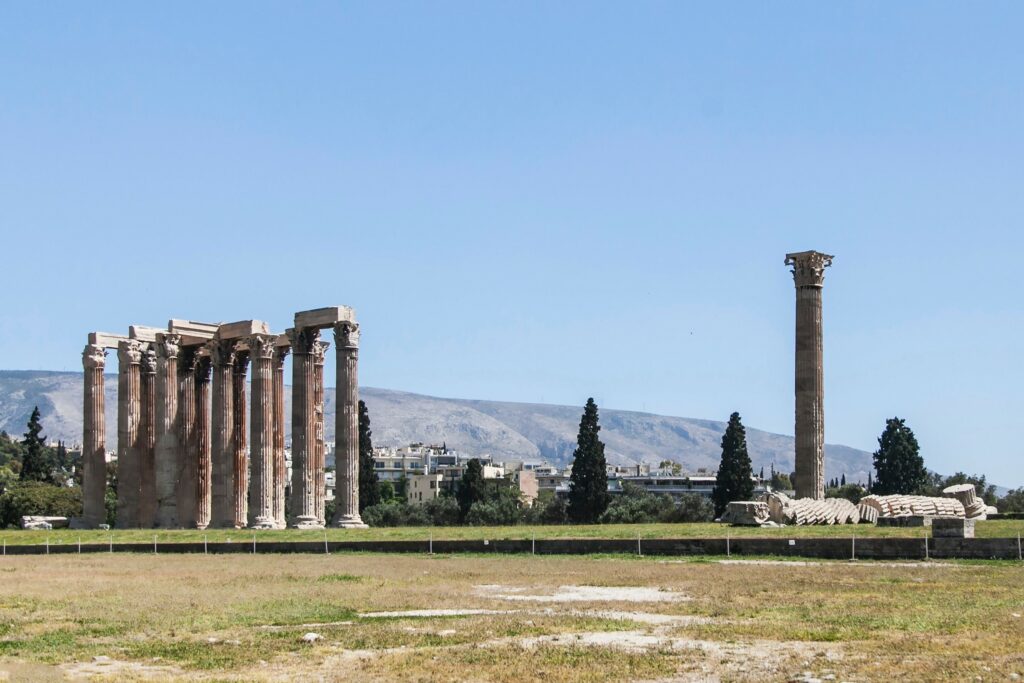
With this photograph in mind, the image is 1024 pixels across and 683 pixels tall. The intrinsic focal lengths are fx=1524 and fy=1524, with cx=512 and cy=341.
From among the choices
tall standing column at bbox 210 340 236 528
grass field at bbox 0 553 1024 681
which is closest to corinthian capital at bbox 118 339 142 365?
tall standing column at bbox 210 340 236 528

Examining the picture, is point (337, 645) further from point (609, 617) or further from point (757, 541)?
point (757, 541)

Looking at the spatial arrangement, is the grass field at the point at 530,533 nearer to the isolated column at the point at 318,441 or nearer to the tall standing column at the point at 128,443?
the isolated column at the point at 318,441

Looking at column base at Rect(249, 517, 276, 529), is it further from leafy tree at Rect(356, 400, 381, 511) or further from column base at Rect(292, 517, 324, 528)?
leafy tree at Rect(356, 400, 381, 511)

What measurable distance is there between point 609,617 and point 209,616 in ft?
24.4

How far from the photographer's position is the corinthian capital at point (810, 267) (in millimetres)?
60000

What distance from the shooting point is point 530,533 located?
162 ft

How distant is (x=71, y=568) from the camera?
146ft

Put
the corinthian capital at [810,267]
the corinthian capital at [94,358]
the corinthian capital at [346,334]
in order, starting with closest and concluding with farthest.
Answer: the corinthian capital at [810,267] < the corinthian capital at [346,334] < the corinthian capital at [94,358]

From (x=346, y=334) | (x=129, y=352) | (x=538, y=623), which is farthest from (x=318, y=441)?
(x=538, y=623)

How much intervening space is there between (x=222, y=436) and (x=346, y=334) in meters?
9.57

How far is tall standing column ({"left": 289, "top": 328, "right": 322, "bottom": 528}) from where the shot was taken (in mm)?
71375

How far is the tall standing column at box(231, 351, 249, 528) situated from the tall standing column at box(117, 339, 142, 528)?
509 cm

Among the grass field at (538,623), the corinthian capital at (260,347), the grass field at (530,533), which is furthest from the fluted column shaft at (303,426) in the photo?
the grass field at (538,623)

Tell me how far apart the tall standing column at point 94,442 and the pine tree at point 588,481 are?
1332 inches
